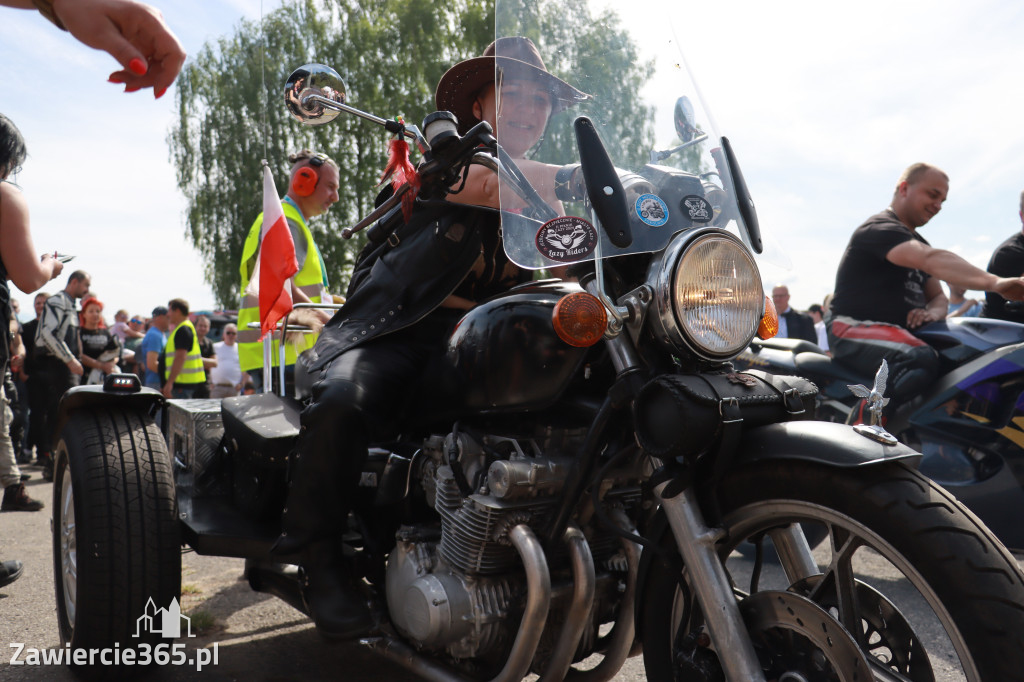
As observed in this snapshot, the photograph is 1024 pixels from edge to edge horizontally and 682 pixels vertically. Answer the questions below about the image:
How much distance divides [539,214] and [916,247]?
308cm

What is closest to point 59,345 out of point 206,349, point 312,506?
point 206,349

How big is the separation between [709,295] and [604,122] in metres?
0.48

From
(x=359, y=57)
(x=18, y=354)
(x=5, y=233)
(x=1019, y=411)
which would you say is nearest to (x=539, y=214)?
(x=5, y=233)

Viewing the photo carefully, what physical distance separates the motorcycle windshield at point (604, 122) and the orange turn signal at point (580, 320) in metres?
0.11

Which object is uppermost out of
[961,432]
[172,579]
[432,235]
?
[432,235]

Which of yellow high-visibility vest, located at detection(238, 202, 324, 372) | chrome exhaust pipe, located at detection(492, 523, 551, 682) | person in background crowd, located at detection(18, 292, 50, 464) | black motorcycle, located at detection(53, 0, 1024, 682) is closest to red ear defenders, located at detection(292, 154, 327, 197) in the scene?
yellow high-visibility vest, located at detection(238, 202, 324, 372)

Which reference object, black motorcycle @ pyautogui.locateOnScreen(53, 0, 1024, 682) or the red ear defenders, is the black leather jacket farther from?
the red ear defenders

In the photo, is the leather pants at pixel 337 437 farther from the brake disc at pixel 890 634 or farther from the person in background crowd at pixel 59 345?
the person in background crowd at pixel 59 345

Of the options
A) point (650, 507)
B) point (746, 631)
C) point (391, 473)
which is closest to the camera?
point (746, 631)

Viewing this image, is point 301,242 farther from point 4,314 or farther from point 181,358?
point 181,358

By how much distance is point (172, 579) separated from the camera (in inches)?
102

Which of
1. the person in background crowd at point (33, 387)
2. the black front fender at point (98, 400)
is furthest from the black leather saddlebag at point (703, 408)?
the person in background crowd at point (33, 387)

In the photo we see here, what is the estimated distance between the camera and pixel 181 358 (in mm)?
8250

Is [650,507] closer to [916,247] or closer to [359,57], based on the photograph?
[916,247]
